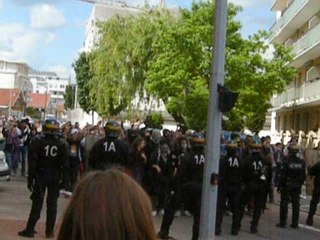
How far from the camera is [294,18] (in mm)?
47156

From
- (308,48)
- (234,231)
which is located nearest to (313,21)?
(308,48)

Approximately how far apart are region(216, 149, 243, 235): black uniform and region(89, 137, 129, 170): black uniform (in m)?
2.82

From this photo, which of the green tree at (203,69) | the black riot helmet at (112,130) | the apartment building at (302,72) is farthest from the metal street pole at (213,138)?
Result: the apartment building at (302,72)

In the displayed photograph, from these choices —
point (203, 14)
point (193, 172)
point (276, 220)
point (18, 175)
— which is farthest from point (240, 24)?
point (193, 172)

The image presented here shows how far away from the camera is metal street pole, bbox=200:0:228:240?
11.1m

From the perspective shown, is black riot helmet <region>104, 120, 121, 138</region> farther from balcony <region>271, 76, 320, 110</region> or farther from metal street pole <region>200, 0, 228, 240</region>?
balcony <region>271, 76, 320, 110</region>

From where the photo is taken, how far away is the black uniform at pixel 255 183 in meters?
14.4

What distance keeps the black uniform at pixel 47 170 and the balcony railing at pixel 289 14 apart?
110ft

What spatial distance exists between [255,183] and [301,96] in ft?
105

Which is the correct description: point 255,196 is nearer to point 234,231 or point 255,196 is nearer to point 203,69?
point 234,231

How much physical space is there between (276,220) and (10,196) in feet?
19.9

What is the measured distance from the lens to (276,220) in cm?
1716

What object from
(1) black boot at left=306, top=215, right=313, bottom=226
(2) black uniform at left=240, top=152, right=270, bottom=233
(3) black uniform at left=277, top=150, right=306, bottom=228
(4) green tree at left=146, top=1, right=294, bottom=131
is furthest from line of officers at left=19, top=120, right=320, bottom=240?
(4) green tree at left=146, top=1, right=294, bottom=131

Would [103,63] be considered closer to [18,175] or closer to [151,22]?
[151,22]
